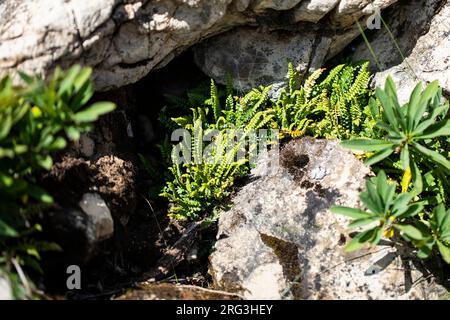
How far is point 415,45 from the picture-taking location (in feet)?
22.5

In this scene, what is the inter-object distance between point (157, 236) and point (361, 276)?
2267 mm

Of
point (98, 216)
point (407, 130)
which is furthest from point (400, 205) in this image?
point (98, 216)

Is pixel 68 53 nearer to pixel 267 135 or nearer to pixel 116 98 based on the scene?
pixel 116 98

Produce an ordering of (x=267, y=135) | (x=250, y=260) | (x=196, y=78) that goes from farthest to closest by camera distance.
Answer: (x=196, y=78) → (x=267, y=135) → (x=250, y=260)

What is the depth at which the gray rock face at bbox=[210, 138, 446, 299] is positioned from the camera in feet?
18.2

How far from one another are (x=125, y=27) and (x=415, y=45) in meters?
3.55

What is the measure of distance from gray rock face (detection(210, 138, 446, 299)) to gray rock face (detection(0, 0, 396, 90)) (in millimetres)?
1470

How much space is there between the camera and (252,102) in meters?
6.89

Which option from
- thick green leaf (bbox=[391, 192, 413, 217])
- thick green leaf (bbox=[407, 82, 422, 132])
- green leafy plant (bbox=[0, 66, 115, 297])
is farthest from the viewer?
thick green leaf (bbox=[407, 82, 422, 132])

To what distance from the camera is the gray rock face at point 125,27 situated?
212 inches

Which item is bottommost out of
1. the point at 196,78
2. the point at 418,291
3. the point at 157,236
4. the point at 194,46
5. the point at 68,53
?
the point at 418,291

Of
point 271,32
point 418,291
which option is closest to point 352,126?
point 271,32

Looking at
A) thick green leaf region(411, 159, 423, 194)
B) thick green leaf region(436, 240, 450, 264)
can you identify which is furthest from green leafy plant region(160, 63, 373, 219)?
thick green leaf region(436, 240, 450, 264)
